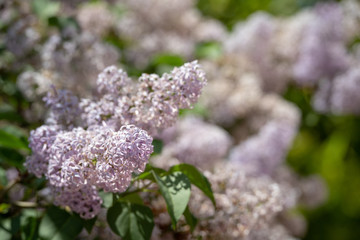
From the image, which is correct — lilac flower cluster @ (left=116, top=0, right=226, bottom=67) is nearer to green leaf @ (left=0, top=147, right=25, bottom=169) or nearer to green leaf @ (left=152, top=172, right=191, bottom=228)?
green leaf @ (left=0, top=147, right=25, bottom=169)

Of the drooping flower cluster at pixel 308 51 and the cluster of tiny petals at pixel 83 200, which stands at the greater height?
the drooping flower cluster at pixel 308 51

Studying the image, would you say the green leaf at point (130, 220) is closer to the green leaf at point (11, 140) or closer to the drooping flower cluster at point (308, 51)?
the green leaf at point (11, 140)

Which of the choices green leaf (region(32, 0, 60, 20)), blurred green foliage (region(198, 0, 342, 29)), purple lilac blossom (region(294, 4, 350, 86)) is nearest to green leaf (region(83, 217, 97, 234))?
green leaf (region(32, 0, 60, 20))

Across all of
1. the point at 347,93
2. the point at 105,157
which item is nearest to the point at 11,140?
the point at 105,157

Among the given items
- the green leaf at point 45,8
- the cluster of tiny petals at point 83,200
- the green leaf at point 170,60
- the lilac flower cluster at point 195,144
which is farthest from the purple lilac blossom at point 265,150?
the cluster of tiny petals at point 83,200

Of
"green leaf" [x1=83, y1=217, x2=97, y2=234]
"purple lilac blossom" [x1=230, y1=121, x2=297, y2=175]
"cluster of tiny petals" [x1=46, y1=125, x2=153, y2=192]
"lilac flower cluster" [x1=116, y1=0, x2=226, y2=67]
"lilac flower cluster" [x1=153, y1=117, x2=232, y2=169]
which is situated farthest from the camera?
"lilac flower cluster" [x1=116, y1=0, x2=226, y2=67]

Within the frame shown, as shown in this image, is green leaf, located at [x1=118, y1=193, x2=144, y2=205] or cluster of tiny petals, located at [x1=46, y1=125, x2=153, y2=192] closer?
cluster of tiny petals, located at [x1=46, y1=125, x2=153, y2=192]
